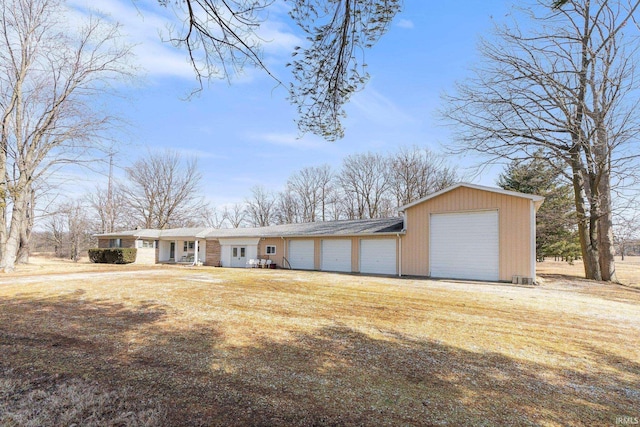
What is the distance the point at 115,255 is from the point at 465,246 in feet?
80.5

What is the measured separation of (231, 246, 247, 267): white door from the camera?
79.3ft

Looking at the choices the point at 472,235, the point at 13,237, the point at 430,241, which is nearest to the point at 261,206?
the point at 13,237

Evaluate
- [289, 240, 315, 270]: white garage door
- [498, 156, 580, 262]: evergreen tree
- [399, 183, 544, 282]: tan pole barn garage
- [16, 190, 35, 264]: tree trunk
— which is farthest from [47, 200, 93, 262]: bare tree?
[498, 156, 580, 262]: evergreen tree

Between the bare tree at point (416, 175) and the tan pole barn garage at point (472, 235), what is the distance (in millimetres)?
16369

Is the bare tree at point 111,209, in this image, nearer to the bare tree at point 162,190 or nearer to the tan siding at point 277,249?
the bare tree at point 162,190

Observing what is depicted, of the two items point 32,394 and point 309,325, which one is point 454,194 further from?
point 32,394

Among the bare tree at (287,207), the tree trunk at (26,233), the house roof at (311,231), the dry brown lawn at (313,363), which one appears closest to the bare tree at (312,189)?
the bare tree at (287,207)

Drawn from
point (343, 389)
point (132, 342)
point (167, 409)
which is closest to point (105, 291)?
point (132, 342)

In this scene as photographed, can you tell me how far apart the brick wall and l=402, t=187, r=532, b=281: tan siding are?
1502 centimetres

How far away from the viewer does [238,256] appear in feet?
80.4

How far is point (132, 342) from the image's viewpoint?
4926mm

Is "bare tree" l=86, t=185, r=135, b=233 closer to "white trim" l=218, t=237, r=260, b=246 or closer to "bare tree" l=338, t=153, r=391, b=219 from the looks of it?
"white trim" l=218, t=237, r=260, b=246

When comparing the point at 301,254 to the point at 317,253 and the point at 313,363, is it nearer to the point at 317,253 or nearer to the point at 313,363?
the point at 317,253

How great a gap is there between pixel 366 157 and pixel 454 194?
20835 mm
